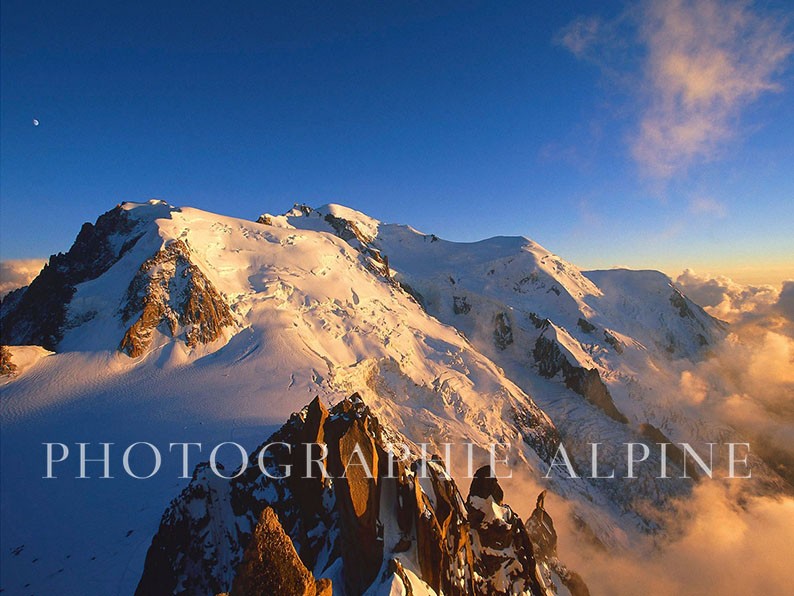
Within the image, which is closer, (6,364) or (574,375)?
(6,364)

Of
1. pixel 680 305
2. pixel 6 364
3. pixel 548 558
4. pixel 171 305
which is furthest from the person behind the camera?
pixel 680 305

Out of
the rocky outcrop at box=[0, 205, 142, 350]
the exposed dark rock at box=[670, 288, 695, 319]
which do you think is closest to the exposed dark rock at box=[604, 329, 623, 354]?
the exposed dark rock at box=[670, 288, 695, 319]

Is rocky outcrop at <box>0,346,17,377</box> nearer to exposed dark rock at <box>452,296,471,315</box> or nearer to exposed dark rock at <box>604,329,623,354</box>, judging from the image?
exposed dark rock at <box>452,296,471,315</box>

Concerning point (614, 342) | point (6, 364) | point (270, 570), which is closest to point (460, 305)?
point (614, 342)

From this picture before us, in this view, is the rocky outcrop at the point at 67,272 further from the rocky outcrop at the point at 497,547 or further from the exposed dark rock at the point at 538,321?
the exposed dark rock at the point at 538,321

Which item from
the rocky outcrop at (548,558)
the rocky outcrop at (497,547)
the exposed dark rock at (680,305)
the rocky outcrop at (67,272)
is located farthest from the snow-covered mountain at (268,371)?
the rocky outcrop at (548,558)

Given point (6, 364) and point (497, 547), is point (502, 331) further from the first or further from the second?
point (6, 364)

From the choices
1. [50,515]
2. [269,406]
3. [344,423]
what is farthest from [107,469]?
[344,423]
